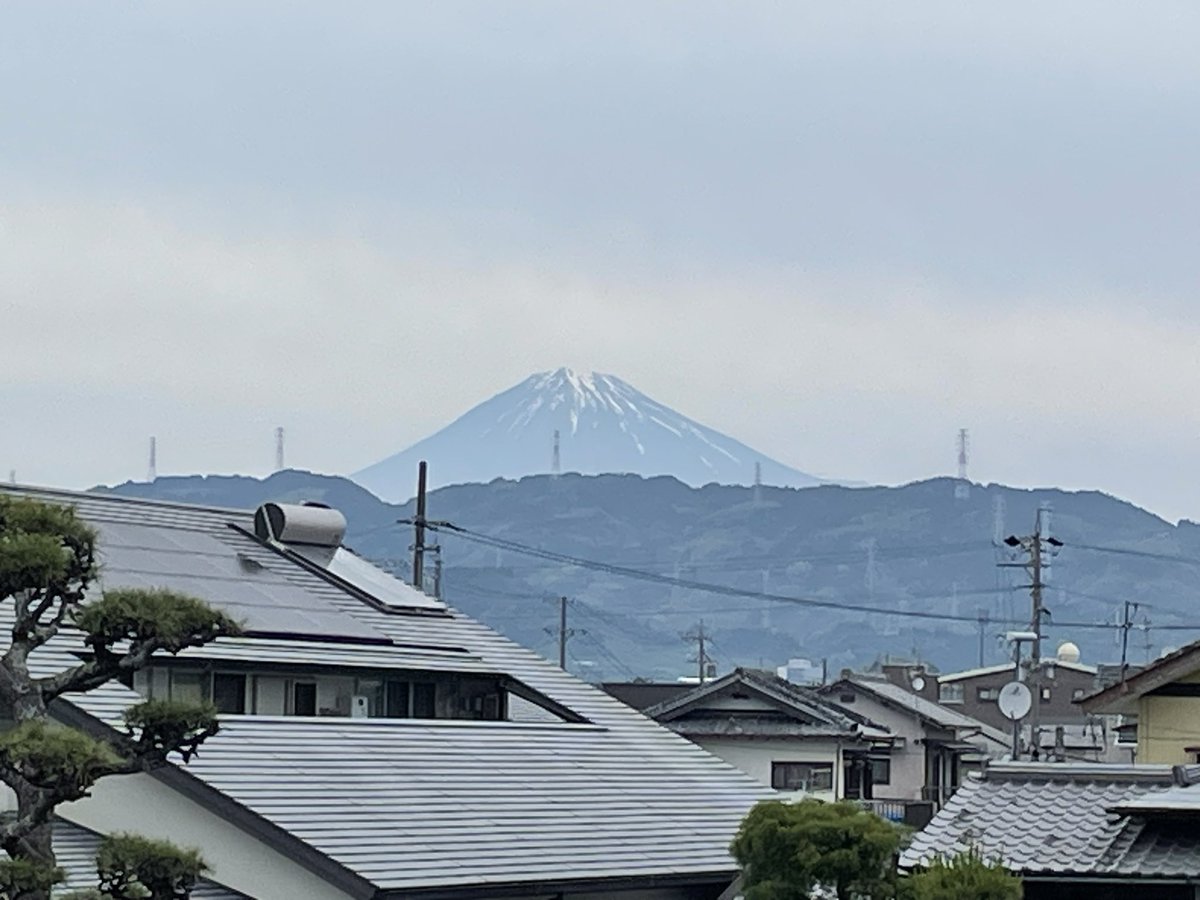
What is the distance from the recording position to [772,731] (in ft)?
165

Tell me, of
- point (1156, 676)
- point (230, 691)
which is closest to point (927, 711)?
point (1156, 676)

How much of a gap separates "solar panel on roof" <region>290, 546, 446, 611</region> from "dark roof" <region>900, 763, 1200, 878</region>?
46.1 ft

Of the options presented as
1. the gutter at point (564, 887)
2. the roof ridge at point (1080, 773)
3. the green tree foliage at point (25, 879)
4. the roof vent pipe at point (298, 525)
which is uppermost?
the roof vent pipe at point (298, 525)

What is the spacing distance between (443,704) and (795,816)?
10600mm

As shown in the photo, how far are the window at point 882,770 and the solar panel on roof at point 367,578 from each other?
2670 centimetres

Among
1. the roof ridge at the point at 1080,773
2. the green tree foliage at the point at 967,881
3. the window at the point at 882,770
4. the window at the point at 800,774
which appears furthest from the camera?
the window at the point at 882,770

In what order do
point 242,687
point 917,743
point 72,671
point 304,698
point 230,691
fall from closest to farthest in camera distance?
point 72,671 → point 230,691 → point 242,687 → point 304,698 → point 917,743

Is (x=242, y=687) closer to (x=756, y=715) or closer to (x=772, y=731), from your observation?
(x=772, y=731)

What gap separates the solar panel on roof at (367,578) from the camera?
30.3 metres

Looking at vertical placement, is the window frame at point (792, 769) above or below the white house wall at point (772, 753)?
below

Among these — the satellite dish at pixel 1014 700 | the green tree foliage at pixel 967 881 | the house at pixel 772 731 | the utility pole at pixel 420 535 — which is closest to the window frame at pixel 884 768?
the house at pixel 772 731

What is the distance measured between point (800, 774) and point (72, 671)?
36.6 m

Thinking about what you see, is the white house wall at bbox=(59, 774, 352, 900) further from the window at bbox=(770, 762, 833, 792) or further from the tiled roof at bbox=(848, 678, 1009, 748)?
the tiled roof at bbox=(848, 678, 1009, 748)

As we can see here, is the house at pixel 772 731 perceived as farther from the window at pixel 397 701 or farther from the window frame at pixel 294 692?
the window frame at pixel 294 692
